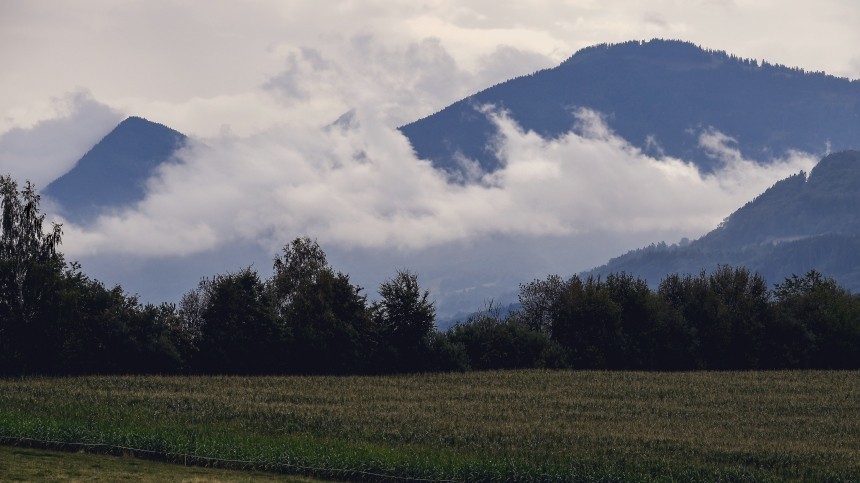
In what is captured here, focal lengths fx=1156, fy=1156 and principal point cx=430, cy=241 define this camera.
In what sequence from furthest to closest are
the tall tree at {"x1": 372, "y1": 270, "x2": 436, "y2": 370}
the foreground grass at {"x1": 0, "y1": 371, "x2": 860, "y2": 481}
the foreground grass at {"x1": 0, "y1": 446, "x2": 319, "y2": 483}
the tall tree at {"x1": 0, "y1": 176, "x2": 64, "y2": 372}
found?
the tall tree at {"x1": 372, "y1": 270, "x2": 436, "y2": 370} → the tall tree at {"x1": 0, "y1": 176, "x2": 64, "y2": 372} → the foreground grass at {"x1": 0, "y1": 371, "x2": 860, "y2": 481} → the foreground grass at {"x1": 0, "y1": 446, "x2": 319, "y2": 483}

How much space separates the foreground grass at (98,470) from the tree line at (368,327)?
3872 cm

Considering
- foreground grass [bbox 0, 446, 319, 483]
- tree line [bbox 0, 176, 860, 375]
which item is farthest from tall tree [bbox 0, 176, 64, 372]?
foreground grass [bbox 0, 446, 319, 483]

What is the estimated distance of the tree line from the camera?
95.1 meters

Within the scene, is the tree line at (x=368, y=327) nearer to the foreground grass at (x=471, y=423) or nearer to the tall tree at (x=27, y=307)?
the tall tree at (x=27, y=307)

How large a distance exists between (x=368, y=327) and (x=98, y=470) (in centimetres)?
5607

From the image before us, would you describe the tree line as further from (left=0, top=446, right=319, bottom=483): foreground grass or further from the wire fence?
(left=0, top=446, right=319, bottom=483): foreground grass

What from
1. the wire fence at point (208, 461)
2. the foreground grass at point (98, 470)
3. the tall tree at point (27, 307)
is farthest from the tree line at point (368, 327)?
the foreground grass at point (98, 470)

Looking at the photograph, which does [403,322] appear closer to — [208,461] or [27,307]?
[27,307]

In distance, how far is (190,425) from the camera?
64.4 m

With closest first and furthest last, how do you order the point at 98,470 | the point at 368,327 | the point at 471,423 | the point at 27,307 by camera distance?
the point at 98,470 → the point at 471,423 → the point at 27,307 → the point at 368,327

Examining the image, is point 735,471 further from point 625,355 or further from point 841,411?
point 625,355

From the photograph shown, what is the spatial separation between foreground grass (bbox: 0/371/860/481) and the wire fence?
10 cm

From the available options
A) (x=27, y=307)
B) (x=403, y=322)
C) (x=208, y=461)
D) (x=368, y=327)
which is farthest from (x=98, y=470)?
(x=403, y=322)

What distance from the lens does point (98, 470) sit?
169 feet
